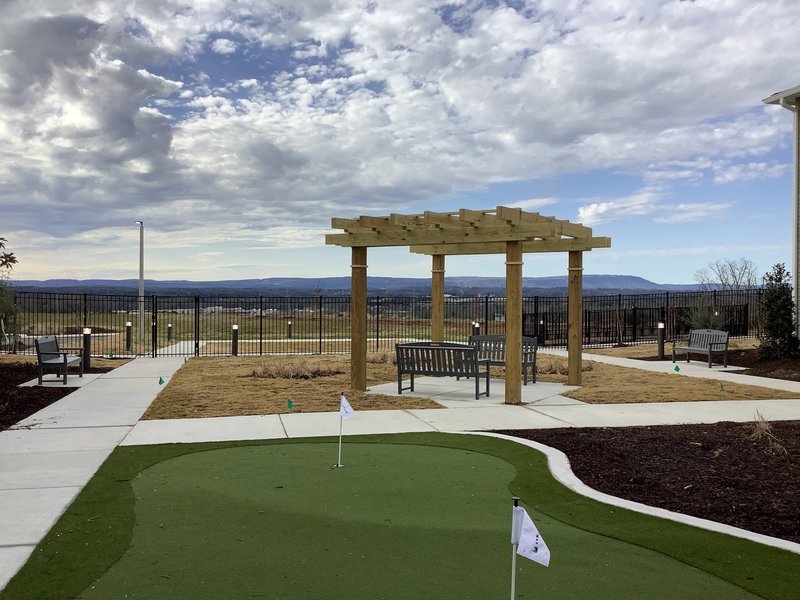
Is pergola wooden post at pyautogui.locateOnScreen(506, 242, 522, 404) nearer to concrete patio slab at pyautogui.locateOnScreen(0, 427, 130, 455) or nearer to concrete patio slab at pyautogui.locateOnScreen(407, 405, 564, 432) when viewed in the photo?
concrete patio slab at pyautogui.locateOnScreen(407, 405, 564, 432)

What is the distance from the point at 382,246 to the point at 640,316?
18.1m

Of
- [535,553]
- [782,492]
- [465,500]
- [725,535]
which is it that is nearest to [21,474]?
[465,500]

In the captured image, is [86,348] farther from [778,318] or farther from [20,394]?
[778,318]

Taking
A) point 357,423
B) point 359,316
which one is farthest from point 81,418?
point 359,316

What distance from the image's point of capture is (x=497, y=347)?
1405cm

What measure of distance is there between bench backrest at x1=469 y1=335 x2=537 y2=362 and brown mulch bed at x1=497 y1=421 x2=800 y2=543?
4706 millimetres

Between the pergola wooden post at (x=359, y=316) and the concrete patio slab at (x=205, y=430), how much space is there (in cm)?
281

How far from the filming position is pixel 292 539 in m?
4.80

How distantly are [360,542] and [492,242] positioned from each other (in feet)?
28.3

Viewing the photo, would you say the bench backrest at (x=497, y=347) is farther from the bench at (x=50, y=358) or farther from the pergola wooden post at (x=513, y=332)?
the bench at (x=50, y=358)

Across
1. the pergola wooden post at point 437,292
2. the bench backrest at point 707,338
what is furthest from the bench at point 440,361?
the bench backrest at point 707,338

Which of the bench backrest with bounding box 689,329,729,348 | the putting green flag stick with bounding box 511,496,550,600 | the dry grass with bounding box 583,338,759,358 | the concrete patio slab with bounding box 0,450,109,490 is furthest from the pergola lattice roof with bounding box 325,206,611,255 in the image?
the putting green flag stick with bounding box 511,496,550,600

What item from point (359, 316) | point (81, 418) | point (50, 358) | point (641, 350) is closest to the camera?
point (81, 418)

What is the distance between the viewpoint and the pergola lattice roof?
11.0m
